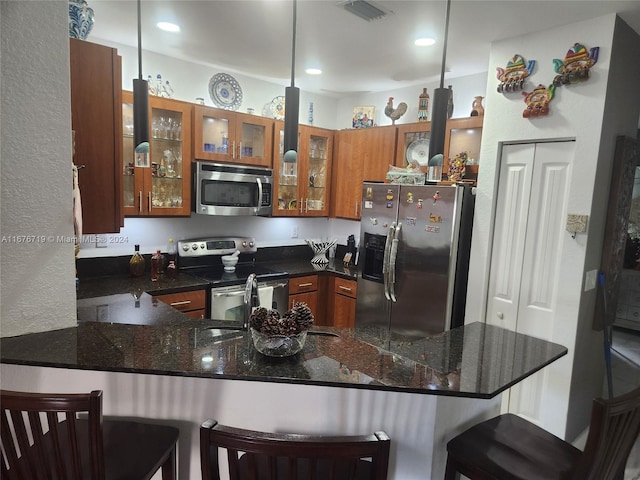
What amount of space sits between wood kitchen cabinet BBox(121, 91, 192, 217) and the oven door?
2.41ft

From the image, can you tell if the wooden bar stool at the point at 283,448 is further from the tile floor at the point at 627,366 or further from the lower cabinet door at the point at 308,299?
the lower cabinet door at the point at 308,299

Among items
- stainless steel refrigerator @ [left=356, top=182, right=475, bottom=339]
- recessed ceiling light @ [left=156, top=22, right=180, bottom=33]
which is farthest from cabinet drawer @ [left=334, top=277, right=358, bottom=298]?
recessed ceiling light @ [left=156, top=22, right=180, bottom=33]

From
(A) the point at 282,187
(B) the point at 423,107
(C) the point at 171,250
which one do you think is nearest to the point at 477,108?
(B) the point at 423,107

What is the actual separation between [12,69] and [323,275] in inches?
117

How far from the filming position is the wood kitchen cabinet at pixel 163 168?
10.1 feet

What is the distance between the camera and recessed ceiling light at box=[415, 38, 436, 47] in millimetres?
2674

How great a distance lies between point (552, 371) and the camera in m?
2.62

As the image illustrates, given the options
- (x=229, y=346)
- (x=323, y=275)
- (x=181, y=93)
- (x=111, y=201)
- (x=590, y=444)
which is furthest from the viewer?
(x=323, y=275)

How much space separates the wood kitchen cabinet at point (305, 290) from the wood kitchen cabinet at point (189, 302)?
862 mm

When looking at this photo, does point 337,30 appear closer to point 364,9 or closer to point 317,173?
point 364,9

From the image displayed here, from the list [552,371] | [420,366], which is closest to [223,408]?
[420,366]

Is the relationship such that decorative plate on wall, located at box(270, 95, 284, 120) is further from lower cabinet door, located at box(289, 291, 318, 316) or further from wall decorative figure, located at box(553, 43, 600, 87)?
wall decorative figure, located at box(553, 43, 600, 87)

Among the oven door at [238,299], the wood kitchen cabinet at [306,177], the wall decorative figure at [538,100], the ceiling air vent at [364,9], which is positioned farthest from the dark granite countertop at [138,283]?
the ceiling air vent at [364,9]

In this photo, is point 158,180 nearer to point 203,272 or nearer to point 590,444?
point 203,272
